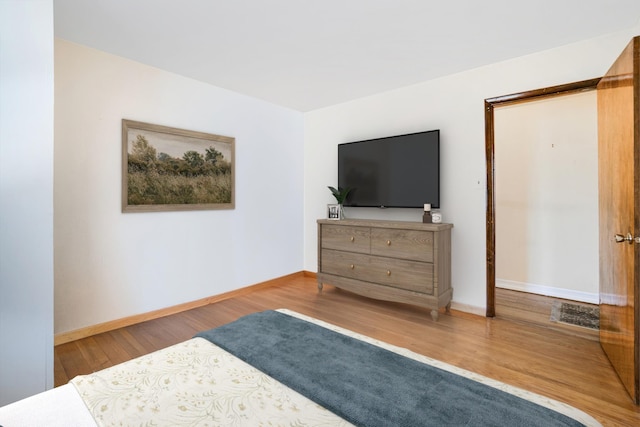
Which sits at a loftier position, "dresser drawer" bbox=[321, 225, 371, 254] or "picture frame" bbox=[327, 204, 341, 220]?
"picture frame" bbox=[327, 204, 341, 220]

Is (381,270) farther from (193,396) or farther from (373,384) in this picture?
(193,396)

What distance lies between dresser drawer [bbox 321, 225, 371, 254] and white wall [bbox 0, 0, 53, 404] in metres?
2.55

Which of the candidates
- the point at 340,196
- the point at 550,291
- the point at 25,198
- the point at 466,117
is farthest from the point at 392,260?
the point at 25,198

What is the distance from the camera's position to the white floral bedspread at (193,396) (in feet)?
2.81

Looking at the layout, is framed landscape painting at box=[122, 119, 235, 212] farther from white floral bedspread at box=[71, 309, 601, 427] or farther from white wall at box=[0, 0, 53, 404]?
white floral bedspread at box=[71, 309, 601, 427]

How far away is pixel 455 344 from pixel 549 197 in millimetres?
2398

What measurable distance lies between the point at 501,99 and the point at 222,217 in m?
3.11

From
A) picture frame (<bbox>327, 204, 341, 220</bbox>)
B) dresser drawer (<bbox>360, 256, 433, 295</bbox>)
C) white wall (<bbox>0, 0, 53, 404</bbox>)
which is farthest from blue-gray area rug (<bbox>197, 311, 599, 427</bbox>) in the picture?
picture frame (<bbox>327, 204, 341, 220</bbox>)

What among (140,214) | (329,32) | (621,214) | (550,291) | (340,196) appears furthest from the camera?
(340,196)

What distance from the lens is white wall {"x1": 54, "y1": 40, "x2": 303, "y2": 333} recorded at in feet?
8.09

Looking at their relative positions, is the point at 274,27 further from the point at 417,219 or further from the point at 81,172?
the point at 417,219

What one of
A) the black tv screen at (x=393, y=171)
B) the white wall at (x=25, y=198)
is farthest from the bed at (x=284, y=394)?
the black tv screen at (x=393, y=171)

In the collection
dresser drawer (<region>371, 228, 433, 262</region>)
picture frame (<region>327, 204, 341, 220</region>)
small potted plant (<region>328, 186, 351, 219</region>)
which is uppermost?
small potted plant (<region>328, 186, 351, 219</region>)

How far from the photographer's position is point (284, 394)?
978 millimetres
